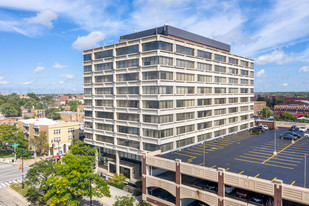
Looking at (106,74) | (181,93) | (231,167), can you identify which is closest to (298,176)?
(231,167)

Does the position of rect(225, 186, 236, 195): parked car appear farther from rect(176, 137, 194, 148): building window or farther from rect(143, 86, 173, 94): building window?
rect(143, 86, 173, 94): building window

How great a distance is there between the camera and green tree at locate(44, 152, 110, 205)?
38.6m

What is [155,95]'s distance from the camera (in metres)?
51.6

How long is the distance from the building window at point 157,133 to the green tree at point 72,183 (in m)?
16.0

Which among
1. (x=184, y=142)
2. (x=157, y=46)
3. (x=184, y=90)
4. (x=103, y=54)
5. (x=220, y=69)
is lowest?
(x=184, y=142)

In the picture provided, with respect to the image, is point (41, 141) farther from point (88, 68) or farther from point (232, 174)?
point (232, 174)

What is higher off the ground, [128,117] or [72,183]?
[128,117]

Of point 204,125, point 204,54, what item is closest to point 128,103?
point 204,125

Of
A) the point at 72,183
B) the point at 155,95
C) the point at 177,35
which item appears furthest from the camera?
the point at 177,35

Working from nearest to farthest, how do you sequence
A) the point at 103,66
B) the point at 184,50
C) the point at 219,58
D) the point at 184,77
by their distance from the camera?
the point at 184,77
the point at 184,50
the point at 103,66
the point at 219,58

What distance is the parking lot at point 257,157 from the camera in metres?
36.6

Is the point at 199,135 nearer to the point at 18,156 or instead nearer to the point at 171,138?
the point at 171,138

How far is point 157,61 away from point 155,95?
7900 millimetres

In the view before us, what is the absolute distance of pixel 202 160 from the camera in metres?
45.4
